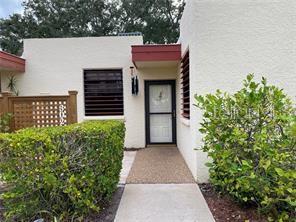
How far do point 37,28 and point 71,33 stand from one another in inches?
112

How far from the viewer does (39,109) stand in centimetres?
610

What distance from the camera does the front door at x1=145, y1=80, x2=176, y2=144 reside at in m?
9.38

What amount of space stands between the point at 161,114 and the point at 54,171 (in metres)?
6.30

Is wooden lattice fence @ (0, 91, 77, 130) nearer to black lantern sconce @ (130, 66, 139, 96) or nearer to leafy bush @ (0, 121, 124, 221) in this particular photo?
leafy bush @ (0, 121, 124, 221)

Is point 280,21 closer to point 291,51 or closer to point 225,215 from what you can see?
point 291,51

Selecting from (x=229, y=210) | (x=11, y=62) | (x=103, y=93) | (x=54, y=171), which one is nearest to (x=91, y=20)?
(x=103, y=93)

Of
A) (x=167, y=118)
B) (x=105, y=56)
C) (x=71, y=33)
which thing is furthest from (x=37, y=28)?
(x=167, y=118)

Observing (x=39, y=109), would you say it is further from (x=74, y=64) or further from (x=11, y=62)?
(x=74, y=64)

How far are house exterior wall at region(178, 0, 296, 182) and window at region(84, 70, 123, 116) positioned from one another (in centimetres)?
458

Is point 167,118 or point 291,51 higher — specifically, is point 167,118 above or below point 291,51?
below

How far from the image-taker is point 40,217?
11.9ft

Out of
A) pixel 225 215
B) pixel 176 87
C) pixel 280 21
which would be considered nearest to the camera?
pixel 225 215

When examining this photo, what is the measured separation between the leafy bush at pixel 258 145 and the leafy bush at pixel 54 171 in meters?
1.54

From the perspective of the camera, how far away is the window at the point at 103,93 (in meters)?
9.26
